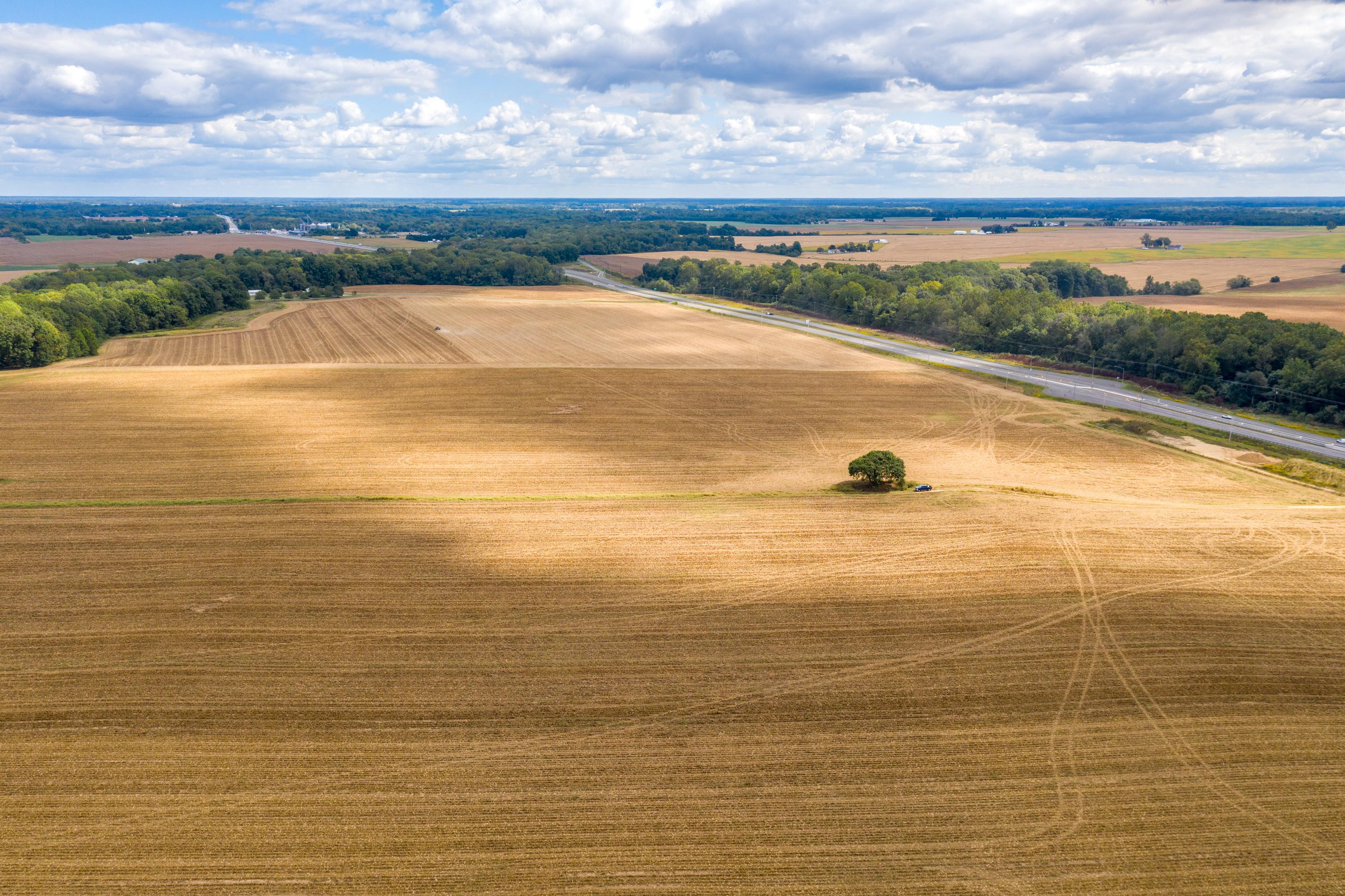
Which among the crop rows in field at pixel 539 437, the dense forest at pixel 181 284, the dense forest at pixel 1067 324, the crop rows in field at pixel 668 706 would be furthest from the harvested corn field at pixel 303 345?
the dense forest at pixel 1067 324

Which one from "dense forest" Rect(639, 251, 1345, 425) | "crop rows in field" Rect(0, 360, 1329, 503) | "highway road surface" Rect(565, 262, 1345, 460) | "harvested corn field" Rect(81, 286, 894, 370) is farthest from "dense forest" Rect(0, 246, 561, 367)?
"highway road surface" Rect(565, 262, 1345, 460)

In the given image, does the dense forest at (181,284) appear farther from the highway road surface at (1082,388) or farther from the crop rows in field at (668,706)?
the highway road surface at (1082,388)

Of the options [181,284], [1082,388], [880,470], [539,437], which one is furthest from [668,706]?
[181,284]

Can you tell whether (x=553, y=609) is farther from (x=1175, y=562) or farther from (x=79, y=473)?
(x=79, y=473)

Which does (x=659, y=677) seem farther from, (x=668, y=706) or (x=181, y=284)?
(x=181, y=284)

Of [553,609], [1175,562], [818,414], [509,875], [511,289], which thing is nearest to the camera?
[509,875]

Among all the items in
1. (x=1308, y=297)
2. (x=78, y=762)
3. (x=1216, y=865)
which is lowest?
(x=1216, y=865)

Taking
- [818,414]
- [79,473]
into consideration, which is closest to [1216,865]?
[818,414]
